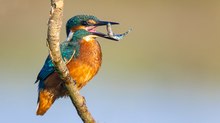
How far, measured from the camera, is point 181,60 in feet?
17.2

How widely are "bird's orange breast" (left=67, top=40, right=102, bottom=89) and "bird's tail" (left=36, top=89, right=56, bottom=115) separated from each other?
3.7 inches

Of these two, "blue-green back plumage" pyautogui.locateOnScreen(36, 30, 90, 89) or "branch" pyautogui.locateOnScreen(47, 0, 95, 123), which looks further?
"blue-green back plumage" pyautogui.locateOnScreen(36, 30, 90, 89)

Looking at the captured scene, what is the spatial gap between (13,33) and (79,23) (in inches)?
92.7

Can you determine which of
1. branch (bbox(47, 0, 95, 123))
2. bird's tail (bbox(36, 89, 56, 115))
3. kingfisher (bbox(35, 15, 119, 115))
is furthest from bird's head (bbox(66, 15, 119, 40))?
branch (bbox(47, 0, 95, 123))

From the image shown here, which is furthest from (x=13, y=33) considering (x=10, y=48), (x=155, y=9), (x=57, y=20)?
(x=57, y=20)

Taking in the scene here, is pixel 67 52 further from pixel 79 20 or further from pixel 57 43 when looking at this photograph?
pixel 57 43

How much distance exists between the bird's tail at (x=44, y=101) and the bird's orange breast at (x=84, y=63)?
0.10 metres

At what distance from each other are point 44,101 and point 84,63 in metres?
0.18

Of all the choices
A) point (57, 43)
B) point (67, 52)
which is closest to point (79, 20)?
point (67, 52)

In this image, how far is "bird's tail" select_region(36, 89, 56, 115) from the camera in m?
2.85

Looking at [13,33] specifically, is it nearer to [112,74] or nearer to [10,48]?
[10,48]

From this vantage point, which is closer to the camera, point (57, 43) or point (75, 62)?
point (57, 43)

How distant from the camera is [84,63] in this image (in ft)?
9.53

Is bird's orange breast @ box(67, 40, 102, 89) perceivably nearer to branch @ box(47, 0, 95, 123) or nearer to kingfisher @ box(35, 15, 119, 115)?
kingfisher @ box(35, 15, 119, 115)
